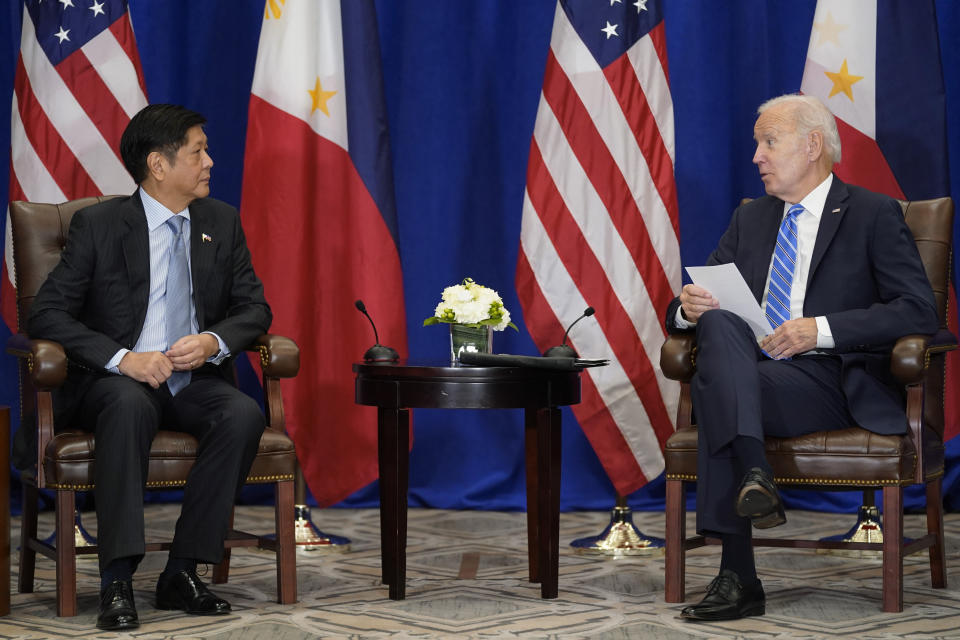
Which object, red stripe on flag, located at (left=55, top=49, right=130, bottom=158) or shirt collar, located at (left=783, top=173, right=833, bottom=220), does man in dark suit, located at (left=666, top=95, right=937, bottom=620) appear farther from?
red stripe on flag, located at (left=55, top=49, right=130, bottom=158)

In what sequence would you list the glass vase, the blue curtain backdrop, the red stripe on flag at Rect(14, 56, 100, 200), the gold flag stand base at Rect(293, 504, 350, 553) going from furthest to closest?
the blue curtain backdrop → the red stripe on flag at Rect(14, 56, 100, 200) → the gold flag stand base at Rect(293, 504, 350, 553) → the glass vase

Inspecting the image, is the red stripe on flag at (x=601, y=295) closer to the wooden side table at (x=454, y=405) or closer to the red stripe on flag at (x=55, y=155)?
the wooden side table at (x=454, y=405)

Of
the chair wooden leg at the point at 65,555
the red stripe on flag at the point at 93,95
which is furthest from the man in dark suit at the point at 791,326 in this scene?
the red stripe on flag at the point at 93,95

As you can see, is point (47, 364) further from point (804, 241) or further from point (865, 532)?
point (865, 532)

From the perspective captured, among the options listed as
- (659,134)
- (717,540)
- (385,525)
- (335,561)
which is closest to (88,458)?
(385,525)

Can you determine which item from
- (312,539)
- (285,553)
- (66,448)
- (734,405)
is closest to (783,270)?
(734,405)

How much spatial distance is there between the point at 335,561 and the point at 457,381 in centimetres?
101

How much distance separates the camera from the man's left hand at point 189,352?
2.95 m

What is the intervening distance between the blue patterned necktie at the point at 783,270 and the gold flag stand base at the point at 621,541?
37.8 inches

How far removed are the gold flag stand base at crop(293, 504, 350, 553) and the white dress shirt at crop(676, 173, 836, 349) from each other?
1.42 meters

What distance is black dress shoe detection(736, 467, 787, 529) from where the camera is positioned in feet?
8.32

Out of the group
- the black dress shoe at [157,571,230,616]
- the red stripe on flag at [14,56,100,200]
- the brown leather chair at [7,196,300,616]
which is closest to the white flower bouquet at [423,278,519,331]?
the brown leather chair at [7,196,300,616]

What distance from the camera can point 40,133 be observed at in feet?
13.1

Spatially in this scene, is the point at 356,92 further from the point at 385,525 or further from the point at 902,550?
the point at 902,550
